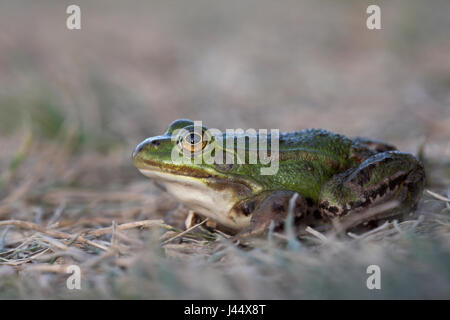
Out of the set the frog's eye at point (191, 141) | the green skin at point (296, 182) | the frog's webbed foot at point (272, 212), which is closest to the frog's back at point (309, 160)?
the green skin at point (296, 182)

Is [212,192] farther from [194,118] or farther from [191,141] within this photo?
[194,118]

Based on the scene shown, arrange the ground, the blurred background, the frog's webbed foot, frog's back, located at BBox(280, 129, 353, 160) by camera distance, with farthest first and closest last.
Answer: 1. the blurred background
2. frog's back, located at BBox(280, 129, 353, 160)
3. the frog's webbed foot
4. the ground

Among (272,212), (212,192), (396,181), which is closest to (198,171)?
(212,192)

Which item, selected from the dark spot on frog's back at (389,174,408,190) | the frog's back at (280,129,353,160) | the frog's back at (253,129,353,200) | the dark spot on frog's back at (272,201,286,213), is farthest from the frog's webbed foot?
the dark spot on frog's back at (389,174,408,190)

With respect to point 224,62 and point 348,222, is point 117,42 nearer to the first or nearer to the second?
point 224,62

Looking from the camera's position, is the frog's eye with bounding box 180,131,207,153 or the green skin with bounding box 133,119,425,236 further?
the frog's eye with bounding box 180,131,207,153

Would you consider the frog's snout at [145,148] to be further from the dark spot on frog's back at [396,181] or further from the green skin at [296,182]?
the dark spot on frog's back at [396,181]

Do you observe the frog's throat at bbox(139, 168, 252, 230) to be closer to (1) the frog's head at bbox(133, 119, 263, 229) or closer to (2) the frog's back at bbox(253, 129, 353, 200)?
(1) the frog's head at bbox(133, 119, 263, 229)
